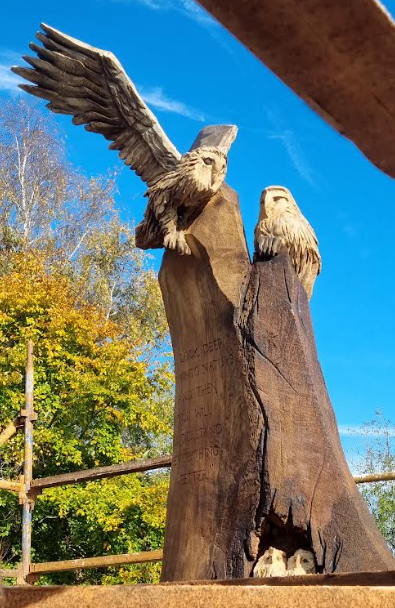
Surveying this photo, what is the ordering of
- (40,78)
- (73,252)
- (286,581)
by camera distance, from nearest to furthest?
(286,581) → (40,78) → (73,252)

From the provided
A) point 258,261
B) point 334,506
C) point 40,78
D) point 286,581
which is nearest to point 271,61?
point 286,581

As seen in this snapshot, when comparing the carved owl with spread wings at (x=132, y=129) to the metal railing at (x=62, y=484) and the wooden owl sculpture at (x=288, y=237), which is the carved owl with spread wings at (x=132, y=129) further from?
the metal railing at (x=62, y=484)

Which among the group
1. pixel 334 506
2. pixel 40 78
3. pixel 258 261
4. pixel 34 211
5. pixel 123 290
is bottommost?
pixel 334 506

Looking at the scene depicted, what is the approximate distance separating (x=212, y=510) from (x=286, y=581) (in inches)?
81.6

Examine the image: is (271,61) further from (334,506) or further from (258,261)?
(258,261)

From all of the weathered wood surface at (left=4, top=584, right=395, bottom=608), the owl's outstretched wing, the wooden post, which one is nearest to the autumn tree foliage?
the wooden post

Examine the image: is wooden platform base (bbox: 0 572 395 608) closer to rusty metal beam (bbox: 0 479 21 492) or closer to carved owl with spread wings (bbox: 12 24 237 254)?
carved owl with spread wings (bbox: 12 24 237 254)

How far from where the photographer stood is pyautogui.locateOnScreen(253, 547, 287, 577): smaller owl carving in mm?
3295

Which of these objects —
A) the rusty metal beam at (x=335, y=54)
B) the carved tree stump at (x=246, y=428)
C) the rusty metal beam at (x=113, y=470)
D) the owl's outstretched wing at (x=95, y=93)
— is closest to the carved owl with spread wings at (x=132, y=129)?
the owl's outstretched wing at (x=95, y=93)

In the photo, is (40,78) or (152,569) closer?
(40,78)

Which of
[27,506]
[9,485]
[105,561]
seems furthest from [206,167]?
[27,506]

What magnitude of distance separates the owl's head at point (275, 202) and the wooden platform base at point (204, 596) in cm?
291

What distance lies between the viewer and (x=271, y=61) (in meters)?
0.72

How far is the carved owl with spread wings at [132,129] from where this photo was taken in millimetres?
4090
